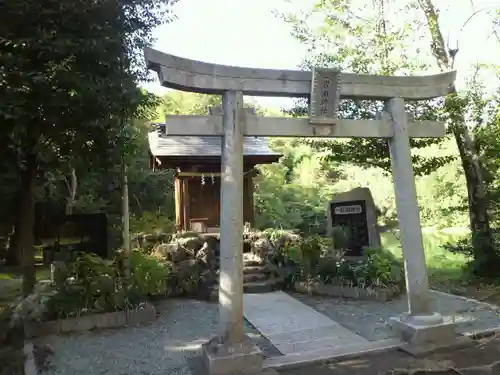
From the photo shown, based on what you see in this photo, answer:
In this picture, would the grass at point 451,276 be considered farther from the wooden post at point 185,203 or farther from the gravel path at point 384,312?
the wooden post at point 185,203

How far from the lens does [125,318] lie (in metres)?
6.54

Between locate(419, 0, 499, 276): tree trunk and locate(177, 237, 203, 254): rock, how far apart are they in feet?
21.2

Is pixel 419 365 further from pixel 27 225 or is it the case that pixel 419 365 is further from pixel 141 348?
pixel 27 225

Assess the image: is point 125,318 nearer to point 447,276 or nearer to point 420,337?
point 420,337

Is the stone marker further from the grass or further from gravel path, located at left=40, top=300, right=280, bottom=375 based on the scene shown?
gravel path, located at left=40, top=300, right=280, bottom=375

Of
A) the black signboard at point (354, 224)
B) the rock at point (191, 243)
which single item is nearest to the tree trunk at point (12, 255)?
the rock at point (191, 243)

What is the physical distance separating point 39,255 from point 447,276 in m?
12.4

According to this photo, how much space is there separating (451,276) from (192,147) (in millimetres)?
8188

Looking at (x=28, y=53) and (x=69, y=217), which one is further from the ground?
(x=28, y=53)

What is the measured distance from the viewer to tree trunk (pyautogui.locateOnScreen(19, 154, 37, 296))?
6.43 meters

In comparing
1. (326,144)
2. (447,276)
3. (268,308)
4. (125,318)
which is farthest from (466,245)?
(125,318)

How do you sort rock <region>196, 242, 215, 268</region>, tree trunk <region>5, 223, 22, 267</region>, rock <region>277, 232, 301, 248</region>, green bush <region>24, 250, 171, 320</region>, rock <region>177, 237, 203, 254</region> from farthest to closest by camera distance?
tree trunk <region>5, 223, 22, 267</region> → rock <region>277, 232, 301, 248</region> → rock <region>177, 237, 203, 254</region> → rock <region>196, 242, 215, 268</region> → green bush <region>24, 250, 171, 320</region>

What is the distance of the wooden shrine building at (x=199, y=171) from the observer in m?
12.3

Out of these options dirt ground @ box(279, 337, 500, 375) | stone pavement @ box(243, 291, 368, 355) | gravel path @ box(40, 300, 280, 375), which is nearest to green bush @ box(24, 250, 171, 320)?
gravel path @ box(40, 300, 280, 375)
